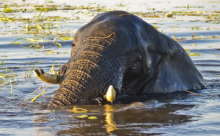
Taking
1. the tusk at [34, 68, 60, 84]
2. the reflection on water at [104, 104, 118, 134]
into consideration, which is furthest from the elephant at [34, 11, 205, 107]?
the reflection on water at [104, 104, 118, 134]

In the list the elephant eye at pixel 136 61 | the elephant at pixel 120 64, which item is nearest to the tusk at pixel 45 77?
the elephant at pixel 120 64

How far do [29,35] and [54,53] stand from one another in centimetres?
256

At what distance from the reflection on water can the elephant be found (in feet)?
0.61

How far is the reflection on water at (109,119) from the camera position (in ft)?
12.3

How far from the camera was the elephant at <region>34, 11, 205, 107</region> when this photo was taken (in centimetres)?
439

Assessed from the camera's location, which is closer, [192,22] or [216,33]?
[216,33]

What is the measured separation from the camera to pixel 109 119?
412cm

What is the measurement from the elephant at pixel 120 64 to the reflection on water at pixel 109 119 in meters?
0.19

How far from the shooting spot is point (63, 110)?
14.2 feet

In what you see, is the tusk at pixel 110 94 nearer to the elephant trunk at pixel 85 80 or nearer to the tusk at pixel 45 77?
the elephant trunk at pixel 85 80

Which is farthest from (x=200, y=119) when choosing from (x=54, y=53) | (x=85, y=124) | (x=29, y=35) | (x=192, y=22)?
(x=192, y=22)

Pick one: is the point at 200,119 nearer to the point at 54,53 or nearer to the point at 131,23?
the point at 131,23

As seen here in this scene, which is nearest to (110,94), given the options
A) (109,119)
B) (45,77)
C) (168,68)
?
(109,119)

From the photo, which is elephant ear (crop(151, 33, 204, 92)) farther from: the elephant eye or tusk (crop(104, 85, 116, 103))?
tusk (crop(104, 85, 116, 103))
